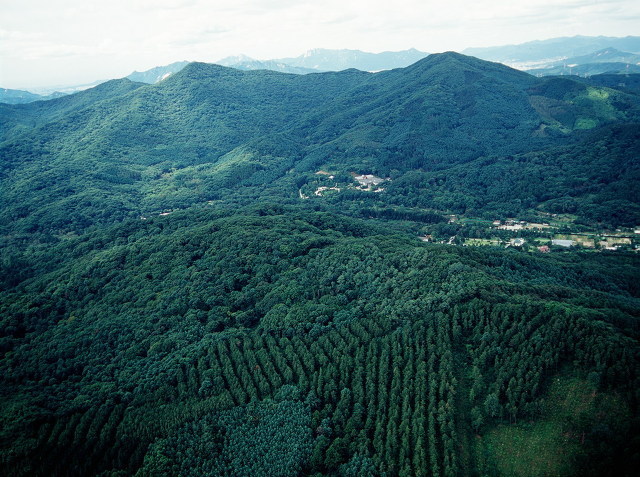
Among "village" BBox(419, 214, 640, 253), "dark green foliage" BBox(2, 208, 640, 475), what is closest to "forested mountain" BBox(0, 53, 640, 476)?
"dark green foliage" BBox(2, 208, 640, 475)

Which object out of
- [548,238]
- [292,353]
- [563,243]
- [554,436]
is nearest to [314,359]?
[292,353]

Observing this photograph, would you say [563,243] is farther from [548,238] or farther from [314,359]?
[314,359]

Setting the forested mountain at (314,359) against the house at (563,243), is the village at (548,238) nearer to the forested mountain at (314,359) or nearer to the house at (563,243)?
the house at (563,243)

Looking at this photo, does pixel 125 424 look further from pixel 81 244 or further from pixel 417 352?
pixel 81 244

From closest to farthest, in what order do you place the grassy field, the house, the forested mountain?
the grassy field
the forested mountain
the house

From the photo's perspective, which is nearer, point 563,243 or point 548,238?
point 563,243

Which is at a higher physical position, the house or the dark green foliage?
the dark green foliage

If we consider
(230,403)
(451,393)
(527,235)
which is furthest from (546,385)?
(527,235)

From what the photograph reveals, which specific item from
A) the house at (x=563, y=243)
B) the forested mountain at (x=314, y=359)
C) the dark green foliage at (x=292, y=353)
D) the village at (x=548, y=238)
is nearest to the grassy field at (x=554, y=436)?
the forested mountain at (x=314, y=359)

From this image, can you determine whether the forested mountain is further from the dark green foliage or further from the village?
the village

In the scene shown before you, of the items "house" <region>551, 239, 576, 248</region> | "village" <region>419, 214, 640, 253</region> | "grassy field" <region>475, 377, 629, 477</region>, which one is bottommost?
"house" <region>551, 239, 576, 248</region>

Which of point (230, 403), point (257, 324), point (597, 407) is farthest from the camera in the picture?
point (257, 324)
